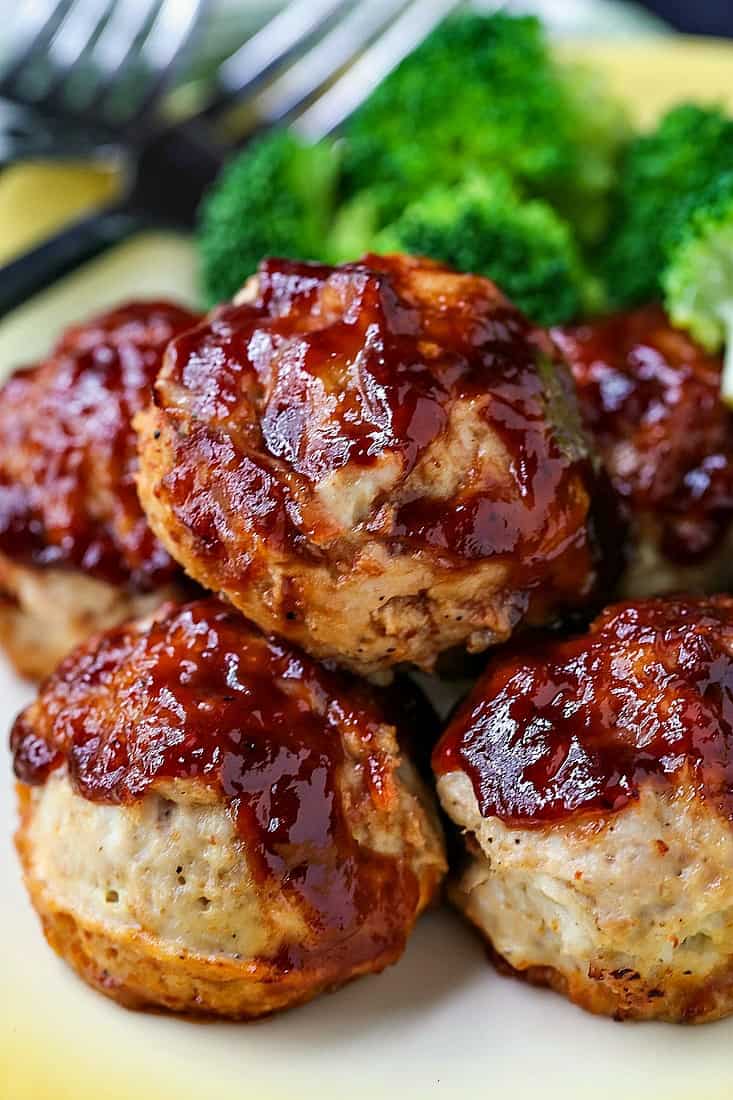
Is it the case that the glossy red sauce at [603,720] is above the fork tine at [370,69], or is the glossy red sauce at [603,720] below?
below

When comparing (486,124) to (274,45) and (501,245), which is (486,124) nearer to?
(501,245)

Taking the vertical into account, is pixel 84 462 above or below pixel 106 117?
below

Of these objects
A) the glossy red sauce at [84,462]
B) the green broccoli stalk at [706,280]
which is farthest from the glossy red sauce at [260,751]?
the green broccoli stalk at [706,280]

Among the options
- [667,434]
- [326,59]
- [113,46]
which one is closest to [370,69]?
[326,59]

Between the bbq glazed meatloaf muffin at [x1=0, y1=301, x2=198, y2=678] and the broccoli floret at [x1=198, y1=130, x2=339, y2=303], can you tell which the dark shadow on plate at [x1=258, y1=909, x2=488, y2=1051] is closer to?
the bbq glazed meatloaf muffin at [x1=0, y1=301, x2=198, y2=678]

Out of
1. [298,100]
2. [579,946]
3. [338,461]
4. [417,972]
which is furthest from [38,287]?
[579,946]

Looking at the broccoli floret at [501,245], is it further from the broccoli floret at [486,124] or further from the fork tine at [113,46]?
the fork tine at [113,46]
